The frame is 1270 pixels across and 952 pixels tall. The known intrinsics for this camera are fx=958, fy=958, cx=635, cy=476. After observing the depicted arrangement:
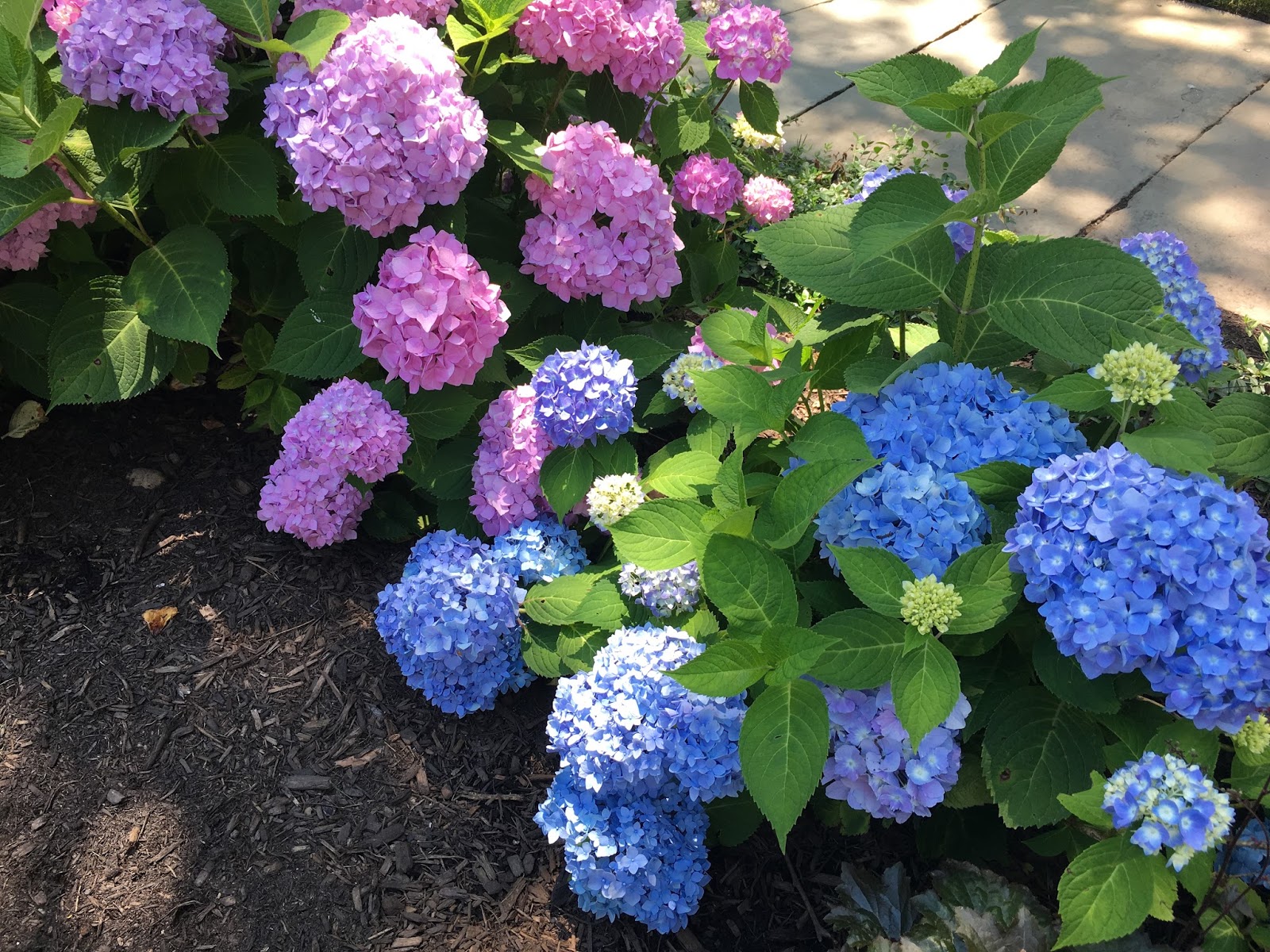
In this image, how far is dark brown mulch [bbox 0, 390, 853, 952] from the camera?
1.84 metres

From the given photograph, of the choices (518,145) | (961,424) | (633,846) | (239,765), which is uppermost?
(518,145)

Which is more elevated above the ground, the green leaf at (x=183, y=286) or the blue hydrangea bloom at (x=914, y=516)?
the blue hydrangea bloom at (x=914, y=516)

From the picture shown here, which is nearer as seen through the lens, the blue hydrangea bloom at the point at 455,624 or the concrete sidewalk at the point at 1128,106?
the blue hydrangea bloom at the point at 455,624

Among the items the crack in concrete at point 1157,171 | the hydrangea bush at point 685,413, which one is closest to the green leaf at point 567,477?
the hydrangea bush at point 685,413

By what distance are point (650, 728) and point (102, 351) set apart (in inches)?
61.3

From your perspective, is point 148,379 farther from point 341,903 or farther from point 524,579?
point 341,903

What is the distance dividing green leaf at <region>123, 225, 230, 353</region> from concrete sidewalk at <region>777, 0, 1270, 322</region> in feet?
8.10

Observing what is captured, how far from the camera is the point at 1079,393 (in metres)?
1.53

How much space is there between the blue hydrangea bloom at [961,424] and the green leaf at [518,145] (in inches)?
36.7

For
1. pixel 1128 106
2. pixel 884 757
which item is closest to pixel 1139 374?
pixel 884 757

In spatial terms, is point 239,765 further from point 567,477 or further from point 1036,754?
point 1036,754

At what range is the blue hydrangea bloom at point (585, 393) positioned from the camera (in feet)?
6.58

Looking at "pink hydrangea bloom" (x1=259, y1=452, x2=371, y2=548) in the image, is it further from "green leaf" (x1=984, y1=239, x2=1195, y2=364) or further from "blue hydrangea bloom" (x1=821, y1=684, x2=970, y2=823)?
"green leaf" (x1=984, y1=239, x2=1195, y2=364)

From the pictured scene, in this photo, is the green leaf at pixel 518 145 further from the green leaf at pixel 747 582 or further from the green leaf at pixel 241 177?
the green leaf at pixel 747 582
